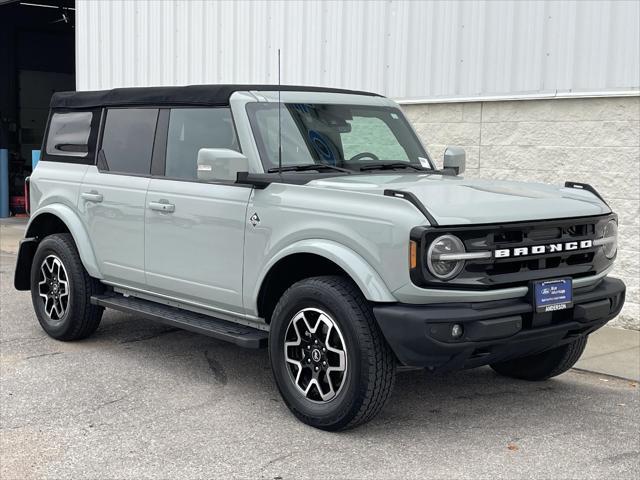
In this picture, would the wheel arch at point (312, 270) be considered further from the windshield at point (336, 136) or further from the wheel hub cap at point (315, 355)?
the windshield at point (336, 136)

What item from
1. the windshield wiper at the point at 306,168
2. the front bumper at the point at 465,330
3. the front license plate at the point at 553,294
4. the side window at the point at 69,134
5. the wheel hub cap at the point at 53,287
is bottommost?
the wheel hub cap at the point at 53,287

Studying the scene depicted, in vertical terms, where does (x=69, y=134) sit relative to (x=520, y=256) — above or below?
above

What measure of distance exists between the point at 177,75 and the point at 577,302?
869cm

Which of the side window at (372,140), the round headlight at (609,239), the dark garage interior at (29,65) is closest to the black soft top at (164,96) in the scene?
the side window at (372,140)

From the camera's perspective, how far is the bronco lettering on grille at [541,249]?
14.8ft

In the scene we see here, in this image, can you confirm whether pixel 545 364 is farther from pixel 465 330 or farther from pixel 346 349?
pixel 346 349

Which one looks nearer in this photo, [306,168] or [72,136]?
[306,168]

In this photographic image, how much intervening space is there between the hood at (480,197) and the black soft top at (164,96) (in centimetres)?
92

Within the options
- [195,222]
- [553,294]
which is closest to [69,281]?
[195,222]

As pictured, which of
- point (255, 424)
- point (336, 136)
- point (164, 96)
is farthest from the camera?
point (164, 96)

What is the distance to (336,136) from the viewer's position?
18.7 feet

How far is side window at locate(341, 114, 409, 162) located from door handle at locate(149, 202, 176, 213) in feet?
3.96

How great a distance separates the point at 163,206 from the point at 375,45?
4.76m

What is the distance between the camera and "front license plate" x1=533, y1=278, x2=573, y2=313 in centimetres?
457
